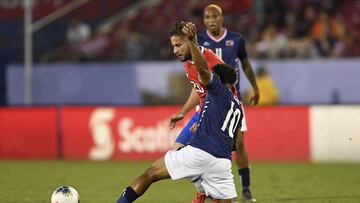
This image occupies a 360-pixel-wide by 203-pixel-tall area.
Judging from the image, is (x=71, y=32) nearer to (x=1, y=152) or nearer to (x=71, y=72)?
(x=71, y=72)

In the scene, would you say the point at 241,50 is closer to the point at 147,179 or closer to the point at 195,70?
the point at 195,70

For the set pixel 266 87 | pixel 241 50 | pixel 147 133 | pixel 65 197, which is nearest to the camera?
pixel 65 197

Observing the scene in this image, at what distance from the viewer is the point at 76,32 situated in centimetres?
2322

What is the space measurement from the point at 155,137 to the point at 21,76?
4231mm

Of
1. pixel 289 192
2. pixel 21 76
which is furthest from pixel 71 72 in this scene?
pixel 289 192

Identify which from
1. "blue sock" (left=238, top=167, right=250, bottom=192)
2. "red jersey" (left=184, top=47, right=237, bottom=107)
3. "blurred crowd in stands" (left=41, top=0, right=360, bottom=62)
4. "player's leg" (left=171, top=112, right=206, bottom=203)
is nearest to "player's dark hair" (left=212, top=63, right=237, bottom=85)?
"red jersey" (left=184, top=47, right=237, bottom=107)

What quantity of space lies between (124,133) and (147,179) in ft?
33.9

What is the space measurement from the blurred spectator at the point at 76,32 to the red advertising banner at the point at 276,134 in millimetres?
6367

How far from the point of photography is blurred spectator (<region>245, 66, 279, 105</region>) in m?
19.8

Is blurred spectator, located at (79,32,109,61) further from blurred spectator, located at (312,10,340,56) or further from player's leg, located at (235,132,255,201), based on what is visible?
player's leg, located at (235,132,255,201)

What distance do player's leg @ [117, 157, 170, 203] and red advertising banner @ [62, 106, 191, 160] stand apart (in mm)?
9686

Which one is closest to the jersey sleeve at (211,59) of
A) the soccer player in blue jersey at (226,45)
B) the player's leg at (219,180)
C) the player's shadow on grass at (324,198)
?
the player's leg at (219,180)

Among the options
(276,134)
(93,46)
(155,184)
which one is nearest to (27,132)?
(93,46)

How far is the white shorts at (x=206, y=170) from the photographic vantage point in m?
8.45
